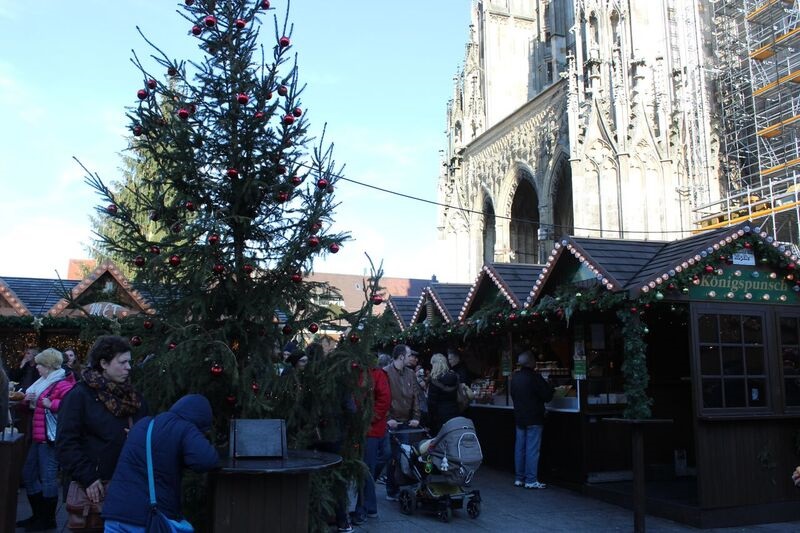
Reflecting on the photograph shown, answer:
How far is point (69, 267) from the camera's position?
57812 millimetres

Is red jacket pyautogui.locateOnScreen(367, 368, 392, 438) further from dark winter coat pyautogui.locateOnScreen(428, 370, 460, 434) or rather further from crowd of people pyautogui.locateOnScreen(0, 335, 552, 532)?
dark winter coat pyautogui.locateOnScreen(428, 370, 460, 434)

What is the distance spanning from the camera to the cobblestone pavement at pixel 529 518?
8031 mm

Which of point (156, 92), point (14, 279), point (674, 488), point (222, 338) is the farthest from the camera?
point (14, 279)

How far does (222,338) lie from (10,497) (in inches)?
85.7

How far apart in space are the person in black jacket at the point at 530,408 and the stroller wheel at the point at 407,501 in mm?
2479

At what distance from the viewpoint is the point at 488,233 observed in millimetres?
32750

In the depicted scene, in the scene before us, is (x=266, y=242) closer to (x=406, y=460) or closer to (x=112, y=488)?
(x=112, y=488)

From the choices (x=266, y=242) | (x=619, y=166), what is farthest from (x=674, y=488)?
(x=619, y=166)

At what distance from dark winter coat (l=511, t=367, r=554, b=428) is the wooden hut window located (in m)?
2.61

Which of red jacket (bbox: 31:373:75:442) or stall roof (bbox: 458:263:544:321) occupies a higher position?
stall roof (bbox: 458:263:544:321)

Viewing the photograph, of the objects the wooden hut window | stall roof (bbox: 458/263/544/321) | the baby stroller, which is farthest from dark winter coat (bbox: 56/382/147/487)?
stall roof (bbox: 458/263/544/321)

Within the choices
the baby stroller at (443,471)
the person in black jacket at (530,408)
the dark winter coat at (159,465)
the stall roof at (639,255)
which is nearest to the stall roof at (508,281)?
the person in black jacket at (530,408)

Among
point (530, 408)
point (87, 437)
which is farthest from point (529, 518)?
point (87, 437)

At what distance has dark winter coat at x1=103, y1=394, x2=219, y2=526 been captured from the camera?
3.96 meters
